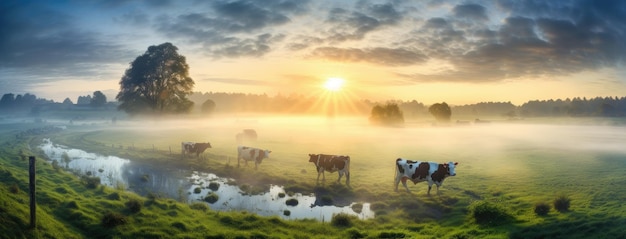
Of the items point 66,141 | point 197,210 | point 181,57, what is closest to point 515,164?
point 197,210

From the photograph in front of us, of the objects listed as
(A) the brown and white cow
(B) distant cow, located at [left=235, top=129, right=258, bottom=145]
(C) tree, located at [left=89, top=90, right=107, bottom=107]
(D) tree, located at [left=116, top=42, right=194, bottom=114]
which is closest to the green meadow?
(A) the brown and white cow

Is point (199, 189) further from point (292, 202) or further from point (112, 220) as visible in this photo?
point (112, 220)

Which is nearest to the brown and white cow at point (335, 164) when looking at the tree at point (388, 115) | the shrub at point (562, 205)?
the shrub at point (562, 205)

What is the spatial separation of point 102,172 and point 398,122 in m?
85.8

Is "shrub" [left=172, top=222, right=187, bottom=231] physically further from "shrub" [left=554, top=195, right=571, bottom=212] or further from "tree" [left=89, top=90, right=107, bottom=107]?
"tree" [left=89, top=90, right=107, bottom=107]

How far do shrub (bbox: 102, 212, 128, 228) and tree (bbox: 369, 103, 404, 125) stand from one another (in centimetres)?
9374

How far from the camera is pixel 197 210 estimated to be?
1892cm

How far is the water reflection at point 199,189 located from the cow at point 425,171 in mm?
4357

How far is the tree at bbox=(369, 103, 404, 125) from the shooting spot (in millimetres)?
104250

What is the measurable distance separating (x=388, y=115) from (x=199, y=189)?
8500 centimetres

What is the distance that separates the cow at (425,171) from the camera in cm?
2405

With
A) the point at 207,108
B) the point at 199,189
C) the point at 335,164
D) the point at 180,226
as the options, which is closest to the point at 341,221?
the point at 180,226

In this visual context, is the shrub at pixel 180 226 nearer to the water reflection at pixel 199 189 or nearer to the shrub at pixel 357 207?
the water reflection at pixel 199 189

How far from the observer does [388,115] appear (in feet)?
342
